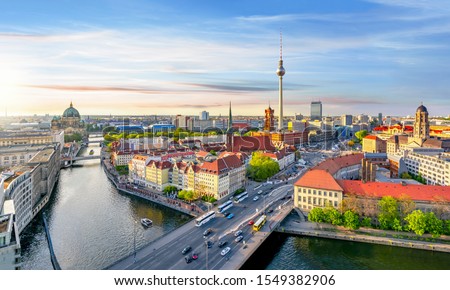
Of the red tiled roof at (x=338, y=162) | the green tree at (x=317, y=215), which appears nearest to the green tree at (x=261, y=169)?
the red tiled roof at (x=338, y=162)

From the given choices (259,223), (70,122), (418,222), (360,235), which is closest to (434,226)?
(418,222)

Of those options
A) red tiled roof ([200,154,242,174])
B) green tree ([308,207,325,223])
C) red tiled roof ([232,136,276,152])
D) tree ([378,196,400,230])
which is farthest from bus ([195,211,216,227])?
red tiled roof ([232,136,276,152])

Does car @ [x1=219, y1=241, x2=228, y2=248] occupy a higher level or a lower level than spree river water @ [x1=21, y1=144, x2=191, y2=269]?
higher

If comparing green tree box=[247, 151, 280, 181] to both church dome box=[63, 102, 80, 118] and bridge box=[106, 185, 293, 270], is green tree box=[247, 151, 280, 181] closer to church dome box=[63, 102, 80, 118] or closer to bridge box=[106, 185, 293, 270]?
bridge box=[106, 185, 293, 270]

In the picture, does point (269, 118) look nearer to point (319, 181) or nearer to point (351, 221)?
point (319, 181)
